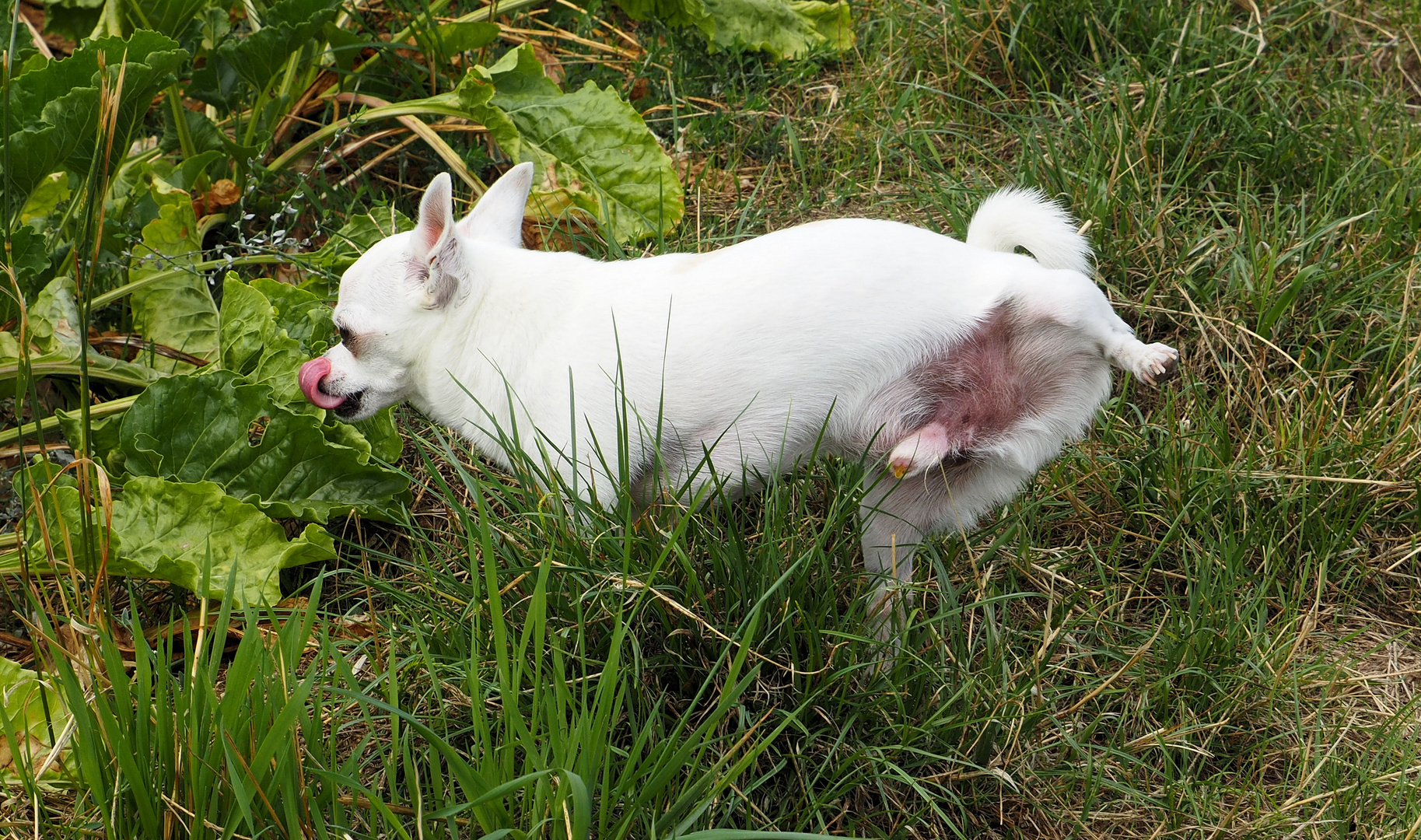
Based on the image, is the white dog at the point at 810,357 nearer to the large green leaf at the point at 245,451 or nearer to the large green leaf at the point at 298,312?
the large green leaf at the point at 245,451

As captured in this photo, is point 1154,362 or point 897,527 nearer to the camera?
point 1154,362

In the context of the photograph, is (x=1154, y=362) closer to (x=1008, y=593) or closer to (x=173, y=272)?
(x=1008, y=593)

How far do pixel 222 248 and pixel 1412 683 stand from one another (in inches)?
127

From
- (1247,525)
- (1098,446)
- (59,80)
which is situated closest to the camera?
(59,80)

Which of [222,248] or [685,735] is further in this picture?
Result: [222,248]

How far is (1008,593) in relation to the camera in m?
2.66

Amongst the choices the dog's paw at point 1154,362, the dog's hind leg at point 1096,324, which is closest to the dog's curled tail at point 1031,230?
the dog's hind leg at point 1096,324

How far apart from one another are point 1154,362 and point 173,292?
99.3 inches

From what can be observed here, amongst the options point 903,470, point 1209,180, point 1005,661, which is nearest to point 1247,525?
point 1005,661

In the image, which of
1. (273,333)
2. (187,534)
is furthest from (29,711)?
(273,333)

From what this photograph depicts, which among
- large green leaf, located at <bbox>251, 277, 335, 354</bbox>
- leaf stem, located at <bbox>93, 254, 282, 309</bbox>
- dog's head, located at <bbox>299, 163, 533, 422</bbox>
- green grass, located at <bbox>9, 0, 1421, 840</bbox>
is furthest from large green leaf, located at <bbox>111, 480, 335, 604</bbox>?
leaf stem, located at <bbox>93, 254, 282, 309</bbox>

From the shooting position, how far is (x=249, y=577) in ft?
8.58

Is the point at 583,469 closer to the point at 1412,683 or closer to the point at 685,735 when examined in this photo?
the point at 685,735

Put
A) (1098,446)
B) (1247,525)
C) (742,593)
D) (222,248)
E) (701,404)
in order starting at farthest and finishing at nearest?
1. (222,248)
2. (1098,446)
3. (1247,525)
4. (701,404)
5. (742,593)
